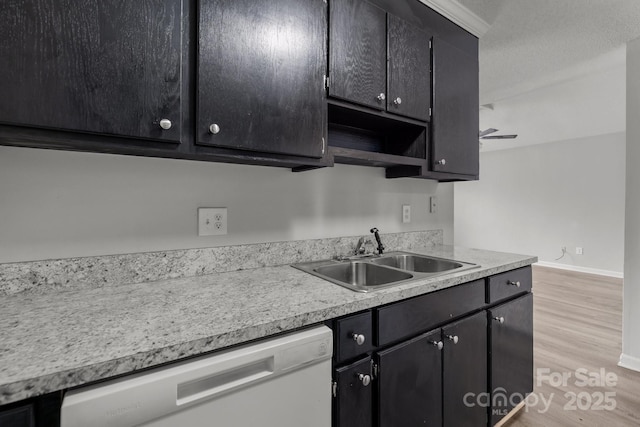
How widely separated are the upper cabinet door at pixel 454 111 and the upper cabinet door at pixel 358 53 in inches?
16.2

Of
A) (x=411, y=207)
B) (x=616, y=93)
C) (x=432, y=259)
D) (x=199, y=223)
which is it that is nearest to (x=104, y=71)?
(x=199, y=223)

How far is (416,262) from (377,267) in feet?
1.19

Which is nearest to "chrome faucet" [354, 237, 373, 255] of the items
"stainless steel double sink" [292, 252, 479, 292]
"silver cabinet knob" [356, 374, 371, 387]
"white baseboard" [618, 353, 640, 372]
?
"stainless steel double sink" [292, 252, 479, 292]

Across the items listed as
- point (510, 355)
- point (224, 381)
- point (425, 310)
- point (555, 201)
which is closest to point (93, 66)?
point (224, 381)

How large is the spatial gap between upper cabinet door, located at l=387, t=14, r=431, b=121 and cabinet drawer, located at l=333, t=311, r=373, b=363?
101 cm

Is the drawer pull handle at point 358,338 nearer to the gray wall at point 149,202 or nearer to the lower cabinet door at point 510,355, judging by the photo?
the gray wall at point 149,202

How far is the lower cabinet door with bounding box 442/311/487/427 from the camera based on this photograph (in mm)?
1242

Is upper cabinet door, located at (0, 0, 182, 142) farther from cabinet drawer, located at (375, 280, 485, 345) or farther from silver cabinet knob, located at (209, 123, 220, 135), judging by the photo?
cabinet drawer, located at (375, 280, 485, 345)

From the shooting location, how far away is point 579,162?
16.1 feet

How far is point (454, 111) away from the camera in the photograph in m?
1.75

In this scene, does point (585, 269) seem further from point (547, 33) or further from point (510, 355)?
point (510, 355)

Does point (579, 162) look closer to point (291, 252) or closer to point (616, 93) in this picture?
point (616, 93)

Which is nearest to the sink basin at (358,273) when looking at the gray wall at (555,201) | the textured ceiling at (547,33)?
the textured ceiling at (547,33)

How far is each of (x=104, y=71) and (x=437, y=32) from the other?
5.47 feet
